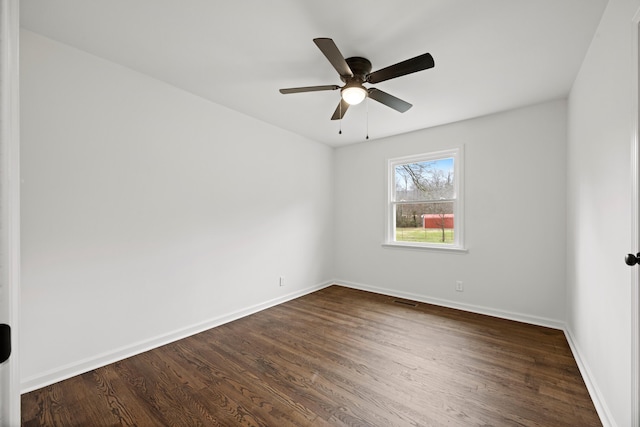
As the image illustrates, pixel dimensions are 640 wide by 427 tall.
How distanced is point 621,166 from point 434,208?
2.54 metres

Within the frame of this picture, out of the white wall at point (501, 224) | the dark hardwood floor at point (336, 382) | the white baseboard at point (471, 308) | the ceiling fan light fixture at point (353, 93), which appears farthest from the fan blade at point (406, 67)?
the white baseboard at point (471, 308)

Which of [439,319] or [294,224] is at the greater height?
[294,224]

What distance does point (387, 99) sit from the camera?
2475mm

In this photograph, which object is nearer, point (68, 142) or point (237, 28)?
point (237, 28)

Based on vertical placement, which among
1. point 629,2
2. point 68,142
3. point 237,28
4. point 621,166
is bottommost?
point 621,166

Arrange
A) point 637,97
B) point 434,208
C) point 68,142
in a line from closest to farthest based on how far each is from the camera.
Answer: point 637,97 → point 68,142 → point 434,208

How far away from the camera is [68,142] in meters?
2.15

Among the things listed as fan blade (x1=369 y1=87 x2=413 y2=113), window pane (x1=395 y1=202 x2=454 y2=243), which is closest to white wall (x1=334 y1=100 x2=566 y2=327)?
window pane (x1=395 y1=202 x2=454 y2=243)

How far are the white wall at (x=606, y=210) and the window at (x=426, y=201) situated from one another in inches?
54.0

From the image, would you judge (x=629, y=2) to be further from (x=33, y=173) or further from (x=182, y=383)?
(x=33, y=173)

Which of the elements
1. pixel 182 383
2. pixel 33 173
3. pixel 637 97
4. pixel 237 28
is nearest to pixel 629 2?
pixel 637 97

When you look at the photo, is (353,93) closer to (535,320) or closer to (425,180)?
(425,180)

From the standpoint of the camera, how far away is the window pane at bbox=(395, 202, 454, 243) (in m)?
3.95

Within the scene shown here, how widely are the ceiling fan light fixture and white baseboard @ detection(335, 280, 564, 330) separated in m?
2.92
